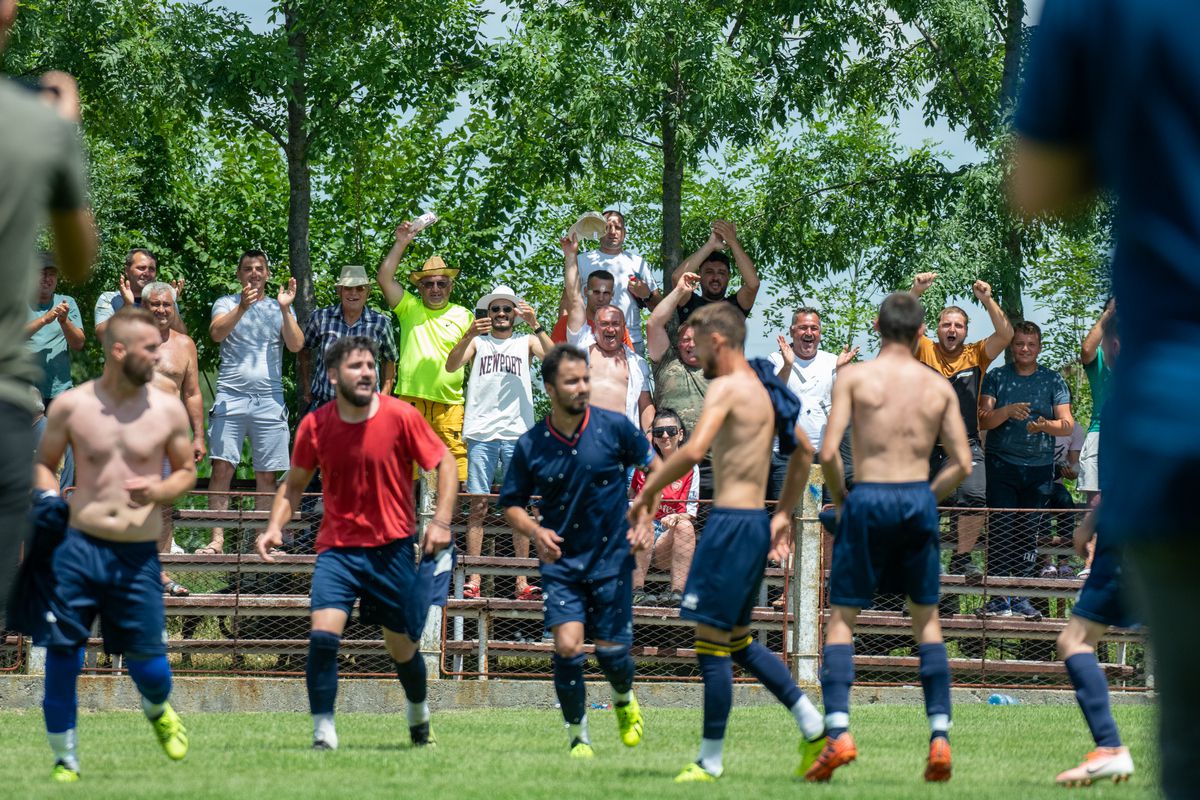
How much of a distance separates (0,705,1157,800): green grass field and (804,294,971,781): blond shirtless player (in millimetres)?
552

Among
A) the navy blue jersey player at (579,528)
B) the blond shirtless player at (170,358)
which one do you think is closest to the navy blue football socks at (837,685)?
the navy blue jersey player at (579,528)

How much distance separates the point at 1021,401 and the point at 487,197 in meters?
14.1

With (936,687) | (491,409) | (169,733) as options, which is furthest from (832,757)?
(491,409)

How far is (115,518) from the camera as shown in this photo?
8.37 m

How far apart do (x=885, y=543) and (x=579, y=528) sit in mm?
2025

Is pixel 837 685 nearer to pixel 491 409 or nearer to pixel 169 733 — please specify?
pixel 169 733

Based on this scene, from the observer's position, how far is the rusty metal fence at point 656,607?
13883 mm

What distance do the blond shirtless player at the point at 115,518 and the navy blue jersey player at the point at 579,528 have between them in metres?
2.02

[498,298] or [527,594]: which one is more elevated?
[498,298]

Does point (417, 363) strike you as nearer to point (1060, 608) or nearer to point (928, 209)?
point (1060, 608)

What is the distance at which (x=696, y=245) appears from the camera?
21.2 m

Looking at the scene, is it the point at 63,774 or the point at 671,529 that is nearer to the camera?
the point at 63,774

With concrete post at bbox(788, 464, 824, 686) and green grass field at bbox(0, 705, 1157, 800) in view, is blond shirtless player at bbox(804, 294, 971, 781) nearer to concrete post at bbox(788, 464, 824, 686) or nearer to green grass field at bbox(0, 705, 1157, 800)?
green grass field at bbox(0, 705, 1157, 800)

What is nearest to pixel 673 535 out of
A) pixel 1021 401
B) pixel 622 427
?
pixel 1021 401
